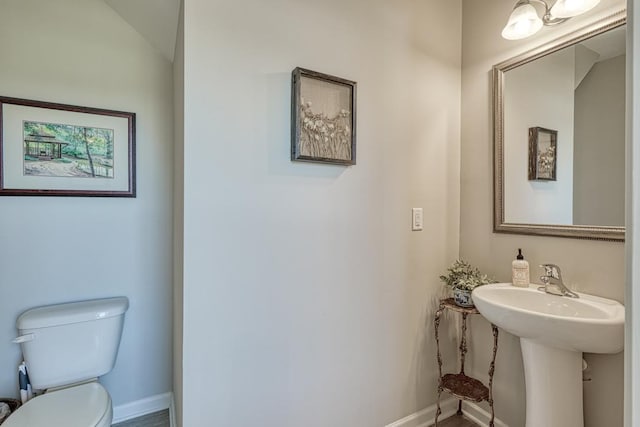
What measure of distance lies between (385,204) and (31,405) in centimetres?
184

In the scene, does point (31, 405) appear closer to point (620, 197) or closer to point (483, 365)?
point (483, 365)

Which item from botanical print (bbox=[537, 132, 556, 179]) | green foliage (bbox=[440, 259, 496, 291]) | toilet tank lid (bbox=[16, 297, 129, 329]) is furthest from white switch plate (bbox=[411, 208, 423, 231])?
toilet tank lid (bbox=[16, 297, 129, 329])

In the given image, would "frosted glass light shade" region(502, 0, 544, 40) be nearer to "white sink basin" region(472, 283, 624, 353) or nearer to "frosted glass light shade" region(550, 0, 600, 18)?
Answer: "frosted glass light shade" region(550, 0, 600, 18)

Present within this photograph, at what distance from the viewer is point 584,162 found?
1.39m

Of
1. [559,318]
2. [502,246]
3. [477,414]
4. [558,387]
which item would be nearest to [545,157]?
[502,246]

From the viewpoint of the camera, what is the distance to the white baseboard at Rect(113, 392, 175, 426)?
71.7 inches

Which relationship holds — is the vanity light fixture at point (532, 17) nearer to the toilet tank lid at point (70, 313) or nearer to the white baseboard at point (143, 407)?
the toilet tank lid at point (70, 313)

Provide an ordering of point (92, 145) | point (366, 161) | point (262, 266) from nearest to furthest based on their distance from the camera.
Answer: point (262, 266)
point (366, 161)
point (92, 145)

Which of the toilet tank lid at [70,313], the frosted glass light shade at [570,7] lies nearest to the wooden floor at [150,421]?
the toilet tank lid at [70,313]

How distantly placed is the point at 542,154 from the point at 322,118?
3.69 feet

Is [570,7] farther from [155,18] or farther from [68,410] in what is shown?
[68,410]

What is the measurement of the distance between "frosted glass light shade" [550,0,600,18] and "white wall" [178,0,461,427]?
561mm

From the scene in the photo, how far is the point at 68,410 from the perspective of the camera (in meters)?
1.30

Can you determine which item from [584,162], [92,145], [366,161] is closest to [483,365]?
[584,162]
